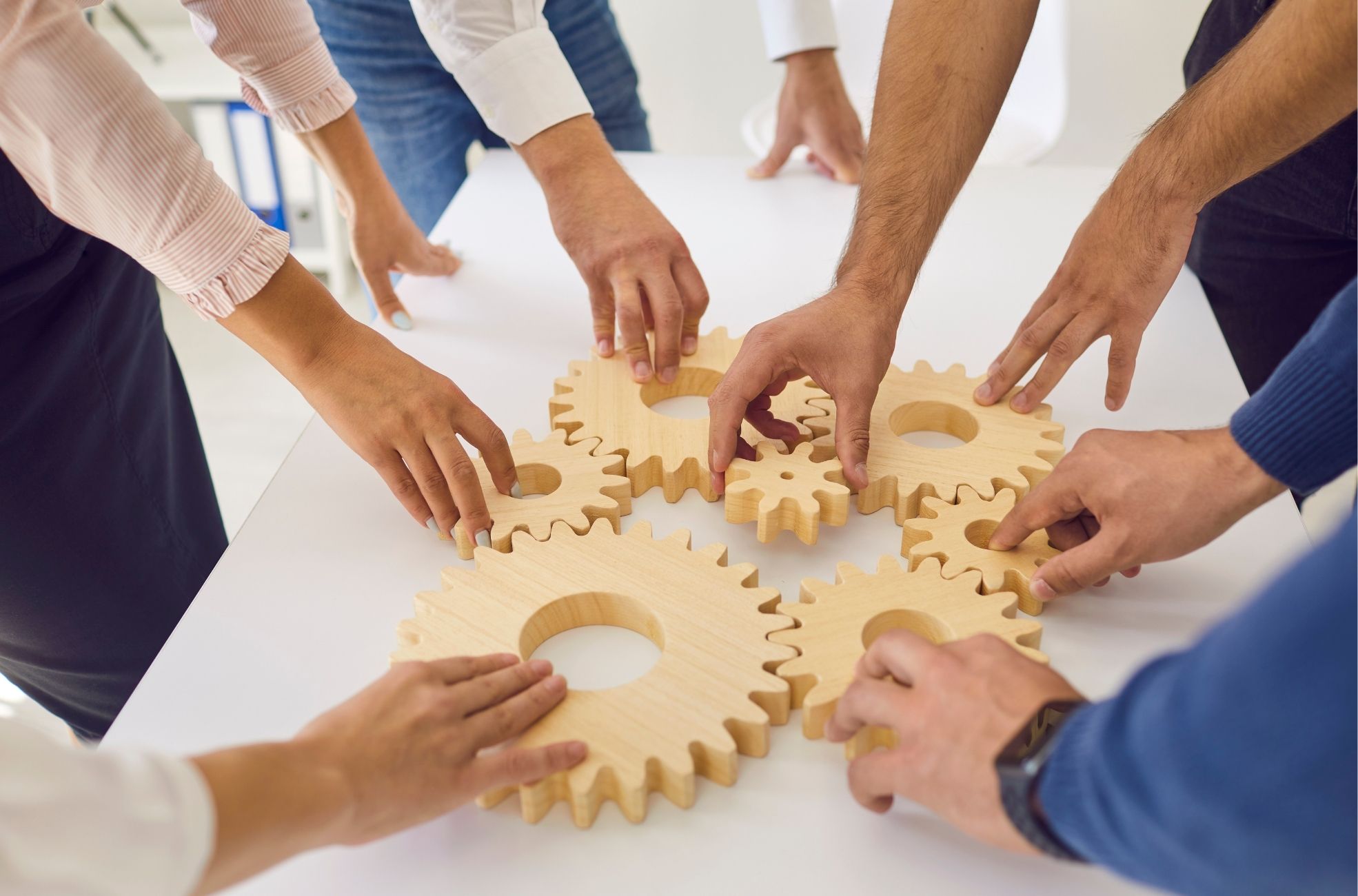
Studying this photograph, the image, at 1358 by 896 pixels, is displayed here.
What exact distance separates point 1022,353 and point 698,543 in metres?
0.54

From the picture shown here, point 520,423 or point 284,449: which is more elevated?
point 520,423

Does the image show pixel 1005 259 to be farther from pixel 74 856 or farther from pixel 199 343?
pixel 199 343

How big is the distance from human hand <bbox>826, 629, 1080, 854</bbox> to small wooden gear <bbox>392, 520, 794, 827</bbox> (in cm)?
11

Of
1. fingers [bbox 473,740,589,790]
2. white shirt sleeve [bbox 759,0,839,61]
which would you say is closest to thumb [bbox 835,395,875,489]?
fingers [bbox 473,740,589,790]

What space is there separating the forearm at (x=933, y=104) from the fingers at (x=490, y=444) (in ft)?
1.89

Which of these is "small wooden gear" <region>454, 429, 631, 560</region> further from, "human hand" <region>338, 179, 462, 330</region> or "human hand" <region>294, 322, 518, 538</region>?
"human hand" <region>338, 179, 462, 330</region>

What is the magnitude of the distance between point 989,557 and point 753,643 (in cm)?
32

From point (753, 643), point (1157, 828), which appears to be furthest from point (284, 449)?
point (1157, 828)

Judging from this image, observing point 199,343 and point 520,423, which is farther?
point 199,343

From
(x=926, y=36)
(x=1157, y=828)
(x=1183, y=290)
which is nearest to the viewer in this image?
(x=1157, y=828)

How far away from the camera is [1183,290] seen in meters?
1.78

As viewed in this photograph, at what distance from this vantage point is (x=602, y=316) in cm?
159

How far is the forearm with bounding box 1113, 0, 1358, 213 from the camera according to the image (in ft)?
4.00

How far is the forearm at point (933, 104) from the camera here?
1.52 meters
